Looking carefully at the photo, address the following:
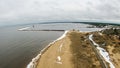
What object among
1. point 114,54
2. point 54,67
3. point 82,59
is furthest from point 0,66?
point 114,54

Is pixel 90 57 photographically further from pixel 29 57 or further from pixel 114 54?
pixel 29 57

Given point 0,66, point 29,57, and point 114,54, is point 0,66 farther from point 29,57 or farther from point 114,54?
point 114,54

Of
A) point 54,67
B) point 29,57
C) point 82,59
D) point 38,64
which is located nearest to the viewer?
point 54,67

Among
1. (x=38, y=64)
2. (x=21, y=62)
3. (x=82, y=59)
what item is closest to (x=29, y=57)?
(x=21, y=62)

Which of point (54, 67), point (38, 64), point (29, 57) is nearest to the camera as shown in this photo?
point (54, 67)

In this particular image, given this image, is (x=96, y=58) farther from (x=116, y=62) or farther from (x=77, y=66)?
(x=77, y=66)

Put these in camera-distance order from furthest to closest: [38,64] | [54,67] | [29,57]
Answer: [29,57] < [38,64] < [54,67]

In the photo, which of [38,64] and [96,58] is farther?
[96,58]

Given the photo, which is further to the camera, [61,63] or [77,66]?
[61,63]
